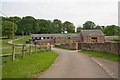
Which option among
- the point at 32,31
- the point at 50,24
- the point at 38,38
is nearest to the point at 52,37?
the point at 38,38

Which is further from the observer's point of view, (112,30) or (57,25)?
(57,25)

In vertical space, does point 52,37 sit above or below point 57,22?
below

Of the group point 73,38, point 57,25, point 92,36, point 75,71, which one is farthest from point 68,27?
point 75,71

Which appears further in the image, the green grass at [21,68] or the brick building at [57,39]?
the brick building at [57,39]

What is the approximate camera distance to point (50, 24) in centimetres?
17275

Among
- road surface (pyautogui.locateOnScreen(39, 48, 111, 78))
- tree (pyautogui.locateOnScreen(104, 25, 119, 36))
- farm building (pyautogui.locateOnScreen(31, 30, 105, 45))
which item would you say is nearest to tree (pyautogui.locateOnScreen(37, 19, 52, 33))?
tree (pyautogui.locateOnScreen(104, 25, 119, 36))

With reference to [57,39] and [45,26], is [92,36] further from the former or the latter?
[45,26]

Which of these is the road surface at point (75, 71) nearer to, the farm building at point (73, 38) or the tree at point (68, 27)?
the farm building at point (73, 38)


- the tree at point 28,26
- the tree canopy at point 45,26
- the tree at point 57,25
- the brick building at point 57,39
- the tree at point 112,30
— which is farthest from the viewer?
the tree at point 57,25

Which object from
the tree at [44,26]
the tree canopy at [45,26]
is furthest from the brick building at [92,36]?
the tree at [44,26]

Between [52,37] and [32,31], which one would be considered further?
[32,31]

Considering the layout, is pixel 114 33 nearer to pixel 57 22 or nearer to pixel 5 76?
pixel 57 22

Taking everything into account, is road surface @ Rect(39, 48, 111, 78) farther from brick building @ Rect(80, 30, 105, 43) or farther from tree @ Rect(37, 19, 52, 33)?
tree @ Rect(37, 19, 52, 33)

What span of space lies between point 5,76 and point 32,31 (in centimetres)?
14544
